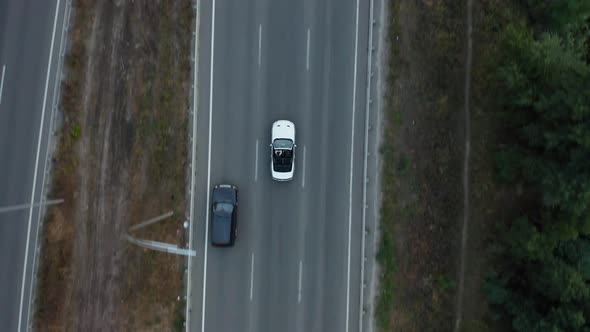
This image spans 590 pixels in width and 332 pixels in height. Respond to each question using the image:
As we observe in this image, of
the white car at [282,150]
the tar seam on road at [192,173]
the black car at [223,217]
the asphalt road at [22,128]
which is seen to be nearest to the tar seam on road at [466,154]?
the white car at [282,150]

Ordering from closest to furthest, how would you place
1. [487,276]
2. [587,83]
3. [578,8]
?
[587,83] < [578,8] < [487,276]

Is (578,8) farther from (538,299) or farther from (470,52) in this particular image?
(538,299)

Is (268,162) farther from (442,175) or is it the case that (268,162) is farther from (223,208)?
(442,175)

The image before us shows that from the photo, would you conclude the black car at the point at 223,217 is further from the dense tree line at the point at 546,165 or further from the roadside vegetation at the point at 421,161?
the dense tree line at the point at 546,165

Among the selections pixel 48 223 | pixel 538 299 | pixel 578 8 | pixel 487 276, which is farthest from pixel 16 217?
pixel 578 8

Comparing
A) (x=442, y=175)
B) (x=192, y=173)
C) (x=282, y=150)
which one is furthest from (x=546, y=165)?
(x=192, y=173)
